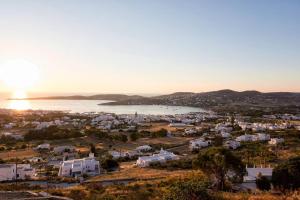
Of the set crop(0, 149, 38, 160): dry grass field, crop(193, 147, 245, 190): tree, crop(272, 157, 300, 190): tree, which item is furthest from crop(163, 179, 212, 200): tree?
crop(0, 149, 38, 160): dry grass field

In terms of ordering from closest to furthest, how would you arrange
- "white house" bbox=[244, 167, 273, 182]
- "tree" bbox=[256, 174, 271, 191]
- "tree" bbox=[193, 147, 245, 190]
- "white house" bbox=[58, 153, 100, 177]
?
"tree" bbox=[193, 147, 245, 190], "tree" bbox=[256, 174, 271, 191], "white house" bbox=[244, 167, 273, 182], "white house" bbox=[58, 153, 100, 177]

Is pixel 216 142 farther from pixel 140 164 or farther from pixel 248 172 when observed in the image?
pixel 248 172

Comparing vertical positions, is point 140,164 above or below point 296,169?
below

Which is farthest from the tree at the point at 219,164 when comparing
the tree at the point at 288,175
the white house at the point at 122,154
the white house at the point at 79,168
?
the white house at the point at 122,154

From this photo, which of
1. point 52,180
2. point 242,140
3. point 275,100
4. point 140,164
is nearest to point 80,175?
point 52,180

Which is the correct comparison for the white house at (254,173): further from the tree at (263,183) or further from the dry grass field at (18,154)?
the dry grass field at (18,154)

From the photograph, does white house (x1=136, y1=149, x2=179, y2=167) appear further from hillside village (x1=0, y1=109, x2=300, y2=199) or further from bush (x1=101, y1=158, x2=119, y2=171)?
bush (x1=101, y1=158, x2=119, y2=171)
